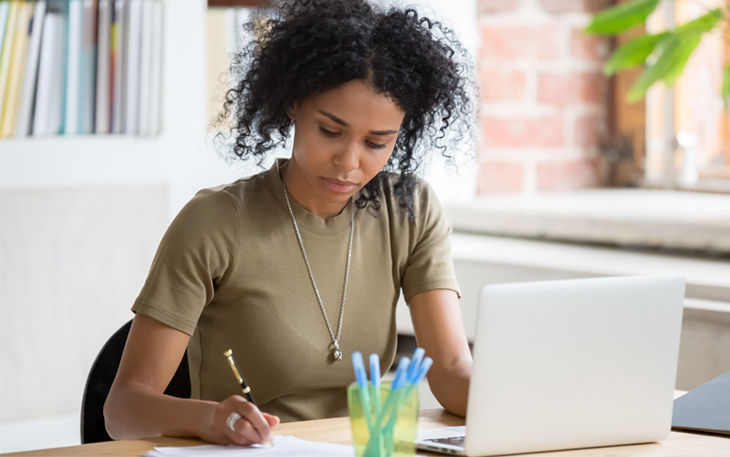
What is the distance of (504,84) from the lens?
8.63 ft

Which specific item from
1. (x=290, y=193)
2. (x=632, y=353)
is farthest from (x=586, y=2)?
(x=632, y=353)

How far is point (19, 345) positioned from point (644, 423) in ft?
5.19

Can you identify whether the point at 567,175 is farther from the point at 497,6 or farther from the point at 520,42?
the point at 497,6

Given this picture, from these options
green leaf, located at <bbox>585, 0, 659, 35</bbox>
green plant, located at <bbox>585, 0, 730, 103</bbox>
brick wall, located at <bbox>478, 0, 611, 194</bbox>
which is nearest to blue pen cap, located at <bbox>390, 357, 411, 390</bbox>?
green plant, located at <bbox>585, 0, 730, 103</bbox>

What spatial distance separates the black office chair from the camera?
1311 millimetres

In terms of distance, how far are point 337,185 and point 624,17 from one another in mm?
1053

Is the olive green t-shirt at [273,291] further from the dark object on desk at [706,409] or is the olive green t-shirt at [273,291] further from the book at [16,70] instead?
the book at [16,70]

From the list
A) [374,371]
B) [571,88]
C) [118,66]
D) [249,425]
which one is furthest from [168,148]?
[374,371]

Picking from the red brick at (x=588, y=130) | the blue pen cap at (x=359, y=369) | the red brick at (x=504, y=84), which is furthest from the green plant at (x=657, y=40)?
the blue pen cap at (x=359, y=369)

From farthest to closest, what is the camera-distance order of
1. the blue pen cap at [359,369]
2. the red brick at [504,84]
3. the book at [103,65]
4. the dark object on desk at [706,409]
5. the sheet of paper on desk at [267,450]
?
the red brick at [504,84] → the book at [103,65] → the dark object on desk at [706,409] → the sheet of paper on desk at [267,450] → the blue pen cap at [359,369]

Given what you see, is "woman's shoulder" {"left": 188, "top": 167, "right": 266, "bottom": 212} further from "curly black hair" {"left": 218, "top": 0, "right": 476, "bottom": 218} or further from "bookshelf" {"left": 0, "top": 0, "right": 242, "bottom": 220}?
"bookshelf" {"left": 0, "top": 0, "right": 242, "bottom": 220}

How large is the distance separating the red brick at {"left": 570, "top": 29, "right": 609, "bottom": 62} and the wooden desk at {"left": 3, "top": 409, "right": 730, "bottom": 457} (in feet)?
5.82

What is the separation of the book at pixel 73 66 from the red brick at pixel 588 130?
153 cm

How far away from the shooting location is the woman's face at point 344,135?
1.28 meters
